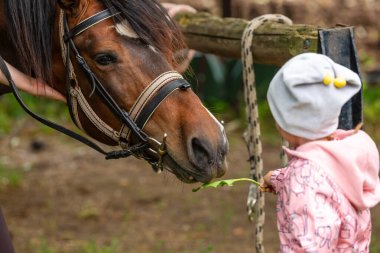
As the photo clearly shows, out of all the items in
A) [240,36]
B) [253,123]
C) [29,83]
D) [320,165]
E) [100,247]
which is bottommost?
[100,247]

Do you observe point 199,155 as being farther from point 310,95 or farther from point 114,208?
point 114,208

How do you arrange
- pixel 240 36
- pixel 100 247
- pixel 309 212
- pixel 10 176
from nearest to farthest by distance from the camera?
pixel 309 212 → pixel 240 36 → pixel 100 247 → pixel 10 176

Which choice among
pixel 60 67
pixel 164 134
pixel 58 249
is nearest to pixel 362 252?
pixel 164 134

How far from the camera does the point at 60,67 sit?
290cm

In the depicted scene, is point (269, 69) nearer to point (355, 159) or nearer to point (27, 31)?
point (27, 31)

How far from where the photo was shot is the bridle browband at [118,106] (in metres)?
2.70

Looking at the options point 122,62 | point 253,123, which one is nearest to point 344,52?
point 253,123

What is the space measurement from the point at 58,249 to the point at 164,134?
2615 mm

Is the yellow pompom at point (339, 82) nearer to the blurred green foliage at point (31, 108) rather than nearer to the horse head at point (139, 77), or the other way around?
the horse head at point (139, 77)

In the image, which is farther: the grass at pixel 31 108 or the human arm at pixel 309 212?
the grass at pixel 31 108

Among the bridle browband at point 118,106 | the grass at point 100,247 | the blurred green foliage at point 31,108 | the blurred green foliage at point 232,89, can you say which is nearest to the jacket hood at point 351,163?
the bridle browband at point 118,106

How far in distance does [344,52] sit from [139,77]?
78 centimetres

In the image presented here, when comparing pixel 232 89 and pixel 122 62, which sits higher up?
pixel 122 62

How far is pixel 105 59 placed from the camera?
9.04 feet
